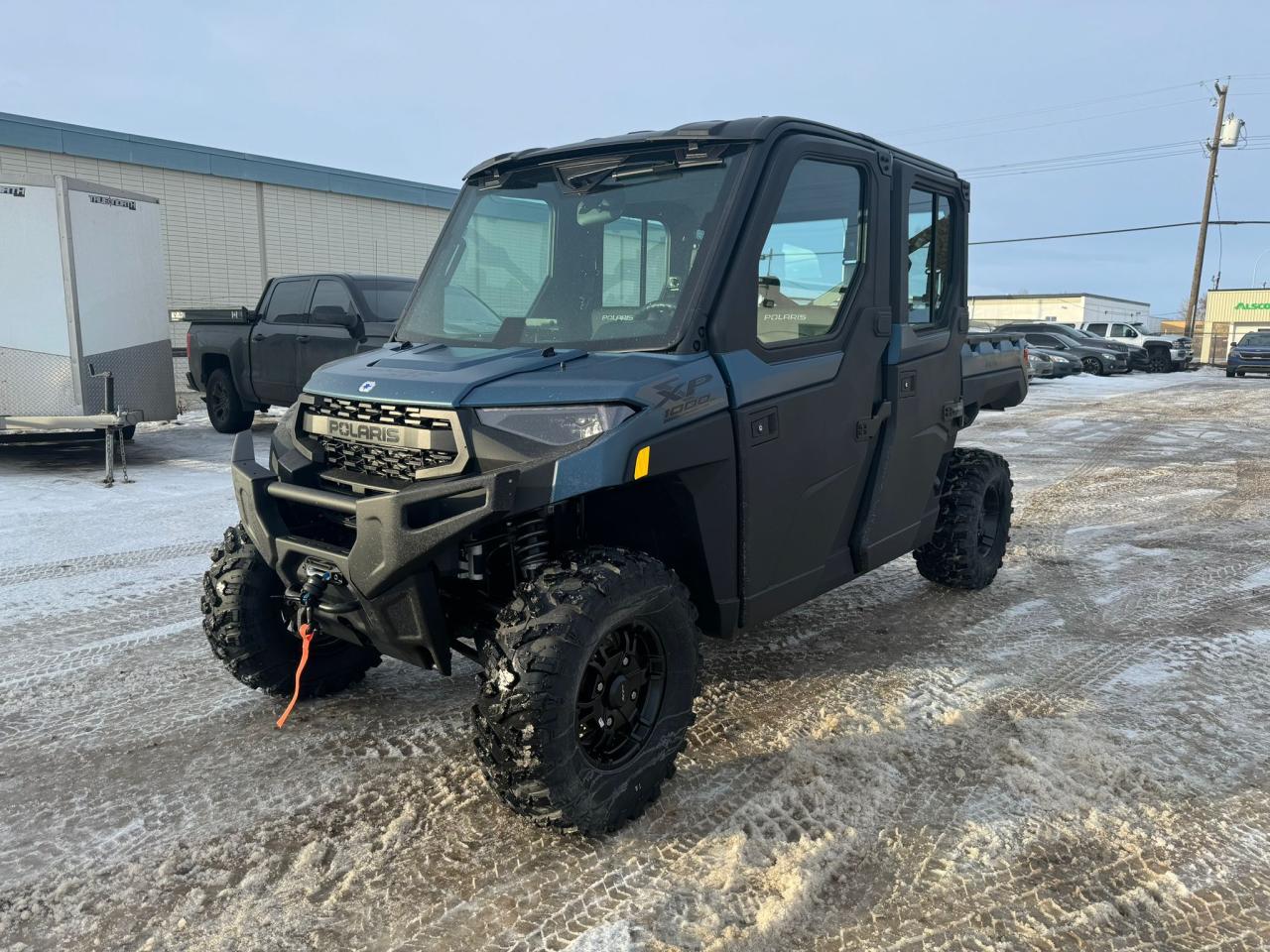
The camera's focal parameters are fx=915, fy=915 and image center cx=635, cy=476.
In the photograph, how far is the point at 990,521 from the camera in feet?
18.5

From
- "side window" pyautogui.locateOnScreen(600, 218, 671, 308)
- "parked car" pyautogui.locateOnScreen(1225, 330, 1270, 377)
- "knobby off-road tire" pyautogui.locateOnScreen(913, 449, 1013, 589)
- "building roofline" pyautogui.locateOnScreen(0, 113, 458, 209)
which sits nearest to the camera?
"side window" pyautogui.locateOnScreen(600, 218, 671, 308)

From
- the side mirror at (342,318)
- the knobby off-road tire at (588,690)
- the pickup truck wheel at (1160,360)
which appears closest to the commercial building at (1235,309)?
the pickup truck wheel at (1160,360)

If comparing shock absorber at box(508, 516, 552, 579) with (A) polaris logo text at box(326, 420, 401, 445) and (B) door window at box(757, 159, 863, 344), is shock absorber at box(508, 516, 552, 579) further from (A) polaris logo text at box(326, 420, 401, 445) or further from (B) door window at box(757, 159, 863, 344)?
(B) door window at box(757, 159, 863, 344)

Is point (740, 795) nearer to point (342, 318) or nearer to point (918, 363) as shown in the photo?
point (918, 363)

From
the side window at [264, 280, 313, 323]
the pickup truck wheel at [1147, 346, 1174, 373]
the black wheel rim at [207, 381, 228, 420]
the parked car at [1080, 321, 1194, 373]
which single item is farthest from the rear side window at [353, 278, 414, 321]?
the pickup truck wheel at [1147, 346, 1174, 373]

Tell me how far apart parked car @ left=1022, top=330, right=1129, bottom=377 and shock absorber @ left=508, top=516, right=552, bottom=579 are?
93.9 feet

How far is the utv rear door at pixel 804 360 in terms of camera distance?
329cm

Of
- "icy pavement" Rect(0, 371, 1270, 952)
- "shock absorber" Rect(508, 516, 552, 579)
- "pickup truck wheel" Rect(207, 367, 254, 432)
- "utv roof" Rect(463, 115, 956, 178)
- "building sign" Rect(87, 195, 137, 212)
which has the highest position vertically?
"building sign" Rect(87, 195, 137, 212)

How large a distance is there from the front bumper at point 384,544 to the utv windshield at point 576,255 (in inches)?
34.3

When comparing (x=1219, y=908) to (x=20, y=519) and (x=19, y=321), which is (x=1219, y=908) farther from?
(x=19, y=321)

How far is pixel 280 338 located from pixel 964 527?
891cm

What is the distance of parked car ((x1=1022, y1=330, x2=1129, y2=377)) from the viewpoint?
93.6ft

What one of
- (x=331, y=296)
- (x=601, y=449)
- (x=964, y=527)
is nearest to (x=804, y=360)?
(x=601, y=449)

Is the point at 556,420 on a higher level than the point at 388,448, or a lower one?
higher
